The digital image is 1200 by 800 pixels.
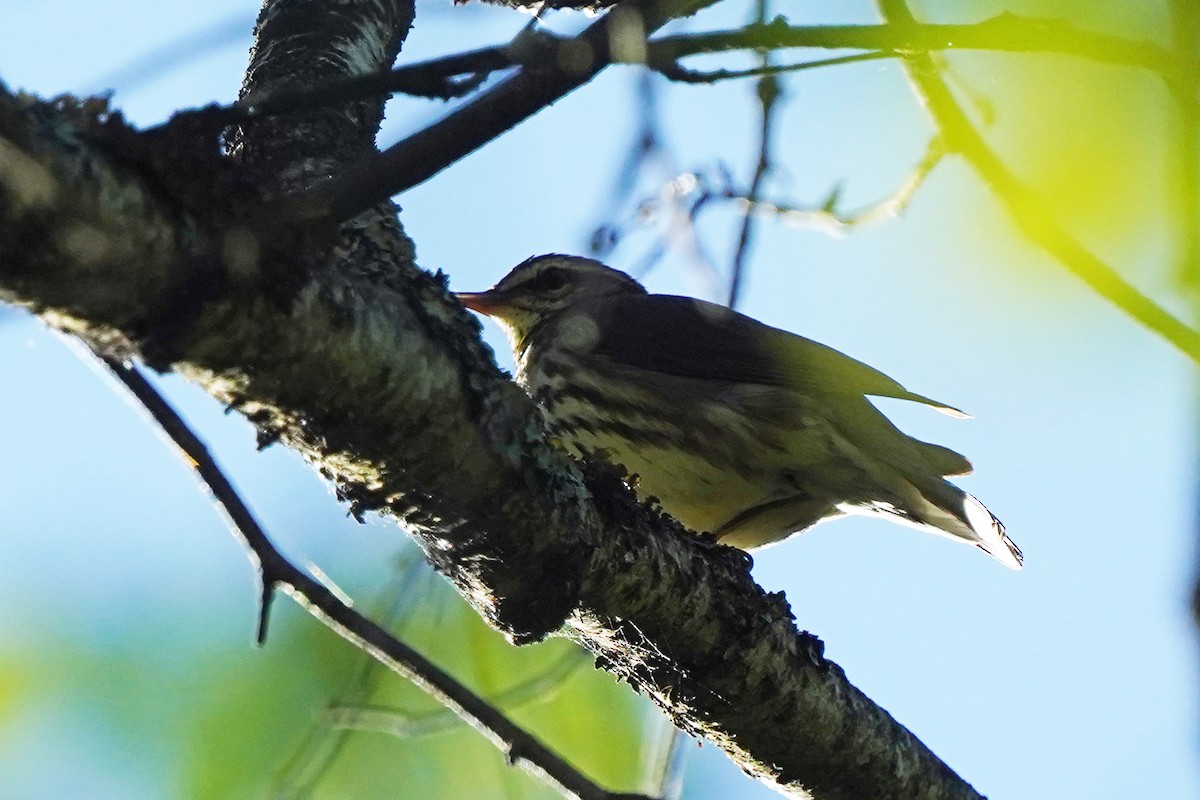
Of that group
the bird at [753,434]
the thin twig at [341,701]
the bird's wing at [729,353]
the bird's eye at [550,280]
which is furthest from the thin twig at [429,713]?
the bird's eye at [550,280]

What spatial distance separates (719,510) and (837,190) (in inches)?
56.3

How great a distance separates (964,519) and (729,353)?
115 centimetres

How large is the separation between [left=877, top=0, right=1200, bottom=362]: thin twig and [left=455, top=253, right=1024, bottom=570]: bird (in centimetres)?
225

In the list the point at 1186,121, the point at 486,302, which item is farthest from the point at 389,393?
the point at 486,302

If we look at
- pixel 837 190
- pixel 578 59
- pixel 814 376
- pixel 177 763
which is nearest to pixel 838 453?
pixel 814 376

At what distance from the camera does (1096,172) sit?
2307 mm

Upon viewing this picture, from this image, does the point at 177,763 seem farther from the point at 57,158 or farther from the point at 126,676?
the point at 57,158

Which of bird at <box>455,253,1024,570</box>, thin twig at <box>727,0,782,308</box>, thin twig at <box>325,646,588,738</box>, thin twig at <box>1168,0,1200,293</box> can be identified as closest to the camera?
thin twig at <box>1168,0,1200,293</box>

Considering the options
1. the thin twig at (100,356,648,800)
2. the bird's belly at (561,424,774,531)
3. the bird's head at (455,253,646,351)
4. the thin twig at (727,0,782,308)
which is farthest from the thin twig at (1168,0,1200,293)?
the bird's head at (455,253,646,351)

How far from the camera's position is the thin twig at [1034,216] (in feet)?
5.82

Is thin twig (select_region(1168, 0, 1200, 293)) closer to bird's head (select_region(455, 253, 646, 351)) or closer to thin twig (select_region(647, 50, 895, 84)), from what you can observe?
thin twig (select_region(647, 50, 895, 84))

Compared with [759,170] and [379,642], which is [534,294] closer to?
[759,170]

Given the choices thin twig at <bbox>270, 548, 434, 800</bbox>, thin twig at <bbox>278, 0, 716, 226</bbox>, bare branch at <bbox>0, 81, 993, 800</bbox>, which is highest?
thin twig at <bbox>278, 0, 716, 226</bbox>

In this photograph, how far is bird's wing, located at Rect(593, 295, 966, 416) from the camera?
505 centimetres
